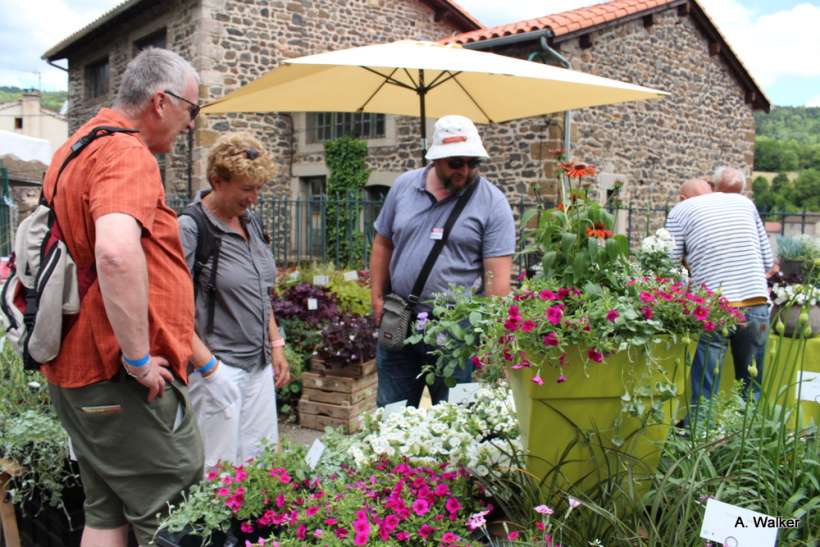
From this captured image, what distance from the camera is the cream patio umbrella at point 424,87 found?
2.94 m

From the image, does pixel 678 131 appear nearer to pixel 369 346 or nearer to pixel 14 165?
pixel 369 346

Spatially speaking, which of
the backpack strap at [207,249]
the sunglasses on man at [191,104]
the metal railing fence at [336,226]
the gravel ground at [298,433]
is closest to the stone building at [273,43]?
the metal railing fence at [336,226]

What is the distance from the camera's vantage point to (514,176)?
8.34 meters

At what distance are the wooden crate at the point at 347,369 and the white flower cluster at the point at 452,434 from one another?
2005mm

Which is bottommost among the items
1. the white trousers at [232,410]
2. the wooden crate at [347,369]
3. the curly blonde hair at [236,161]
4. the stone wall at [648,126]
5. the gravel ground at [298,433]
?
the gravel ground at [298,433]

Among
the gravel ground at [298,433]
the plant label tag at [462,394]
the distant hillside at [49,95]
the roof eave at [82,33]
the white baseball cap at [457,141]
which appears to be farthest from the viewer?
the distant hillside at [49,95]

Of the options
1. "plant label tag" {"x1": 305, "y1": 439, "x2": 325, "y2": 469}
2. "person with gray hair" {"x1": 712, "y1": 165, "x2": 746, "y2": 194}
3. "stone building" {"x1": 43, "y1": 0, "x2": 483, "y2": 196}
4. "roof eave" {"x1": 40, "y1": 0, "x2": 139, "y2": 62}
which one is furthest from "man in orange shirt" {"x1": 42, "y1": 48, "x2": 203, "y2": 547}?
"roof eave" {"x1": 40, "y1": 0, "x2": 139, "y2": 62}

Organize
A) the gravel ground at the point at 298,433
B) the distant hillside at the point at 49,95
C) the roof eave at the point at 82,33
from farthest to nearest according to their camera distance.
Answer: the distant hillside at the point at 49,95 < the roof eave at the point at 82,33 < the gravel ground at the point at 298,433

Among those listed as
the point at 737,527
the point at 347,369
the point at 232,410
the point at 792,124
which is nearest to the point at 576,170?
the point at 737,527

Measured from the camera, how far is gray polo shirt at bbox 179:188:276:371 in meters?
2.29

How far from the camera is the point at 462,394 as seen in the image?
213 cm

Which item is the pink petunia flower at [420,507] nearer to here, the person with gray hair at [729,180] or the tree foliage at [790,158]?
the person with gray hair at [729,180]

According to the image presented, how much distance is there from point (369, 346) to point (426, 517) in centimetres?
262

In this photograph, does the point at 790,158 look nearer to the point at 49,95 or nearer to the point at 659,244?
the point at 659,244
